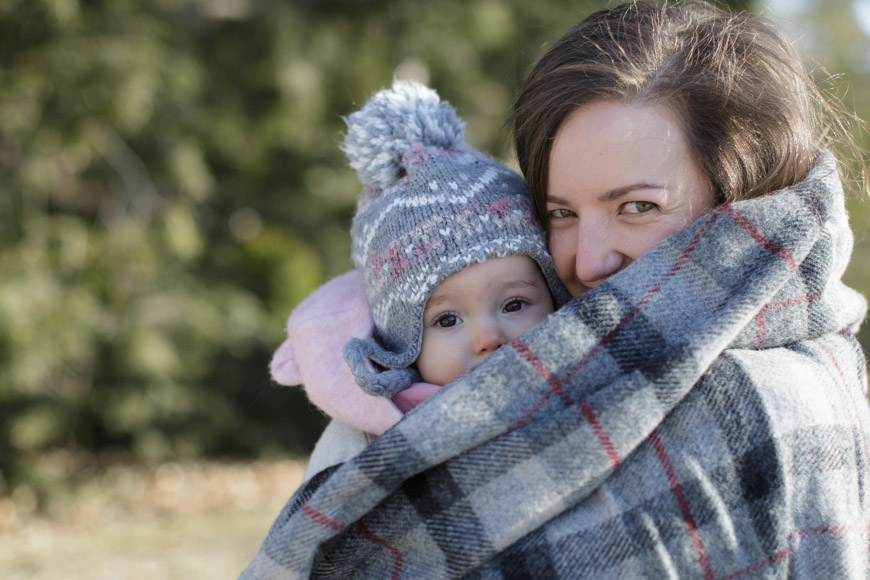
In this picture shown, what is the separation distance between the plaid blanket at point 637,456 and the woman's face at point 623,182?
160 millimetres

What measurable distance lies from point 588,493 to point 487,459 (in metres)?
0.18

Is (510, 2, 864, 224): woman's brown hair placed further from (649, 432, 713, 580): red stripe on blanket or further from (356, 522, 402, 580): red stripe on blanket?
(356, 522, 402, 580): red stripe on blanket

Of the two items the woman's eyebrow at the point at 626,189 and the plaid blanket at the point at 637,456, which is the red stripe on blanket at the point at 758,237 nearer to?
the plaid blanket at the point at 637,456

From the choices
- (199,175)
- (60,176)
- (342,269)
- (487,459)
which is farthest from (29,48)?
(487,459)

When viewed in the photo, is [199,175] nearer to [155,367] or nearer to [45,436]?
[155,367]

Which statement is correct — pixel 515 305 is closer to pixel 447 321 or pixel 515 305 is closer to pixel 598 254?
pixel 447 321

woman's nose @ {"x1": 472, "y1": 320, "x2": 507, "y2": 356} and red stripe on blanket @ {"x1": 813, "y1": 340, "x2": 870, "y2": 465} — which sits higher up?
woman's nose @ {"x1": 472, "y1": 320, "x2": 507, "y2": 356}

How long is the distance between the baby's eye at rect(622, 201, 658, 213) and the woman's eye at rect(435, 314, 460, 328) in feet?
1.54

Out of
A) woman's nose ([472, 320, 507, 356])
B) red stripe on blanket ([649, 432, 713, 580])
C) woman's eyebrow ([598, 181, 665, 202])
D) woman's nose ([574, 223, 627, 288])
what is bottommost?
red stripe on blanket ([649, 432, 713, 580])

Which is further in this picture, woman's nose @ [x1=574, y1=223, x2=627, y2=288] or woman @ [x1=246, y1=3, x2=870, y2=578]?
woman's nose @ [x1=574, y1=223, x2=627, y2=288]

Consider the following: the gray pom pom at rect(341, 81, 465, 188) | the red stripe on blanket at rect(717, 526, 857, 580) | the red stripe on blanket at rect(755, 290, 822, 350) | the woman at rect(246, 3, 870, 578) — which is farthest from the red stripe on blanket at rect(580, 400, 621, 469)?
the gray pom pom at rect(341, 81, 465, 188)

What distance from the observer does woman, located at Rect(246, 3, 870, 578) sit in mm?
1296

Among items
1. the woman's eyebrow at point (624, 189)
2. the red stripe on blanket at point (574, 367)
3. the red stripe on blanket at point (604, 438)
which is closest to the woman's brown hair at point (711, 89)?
the woman's eyebrow at point (624, 189)

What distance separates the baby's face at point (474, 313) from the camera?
181cm
